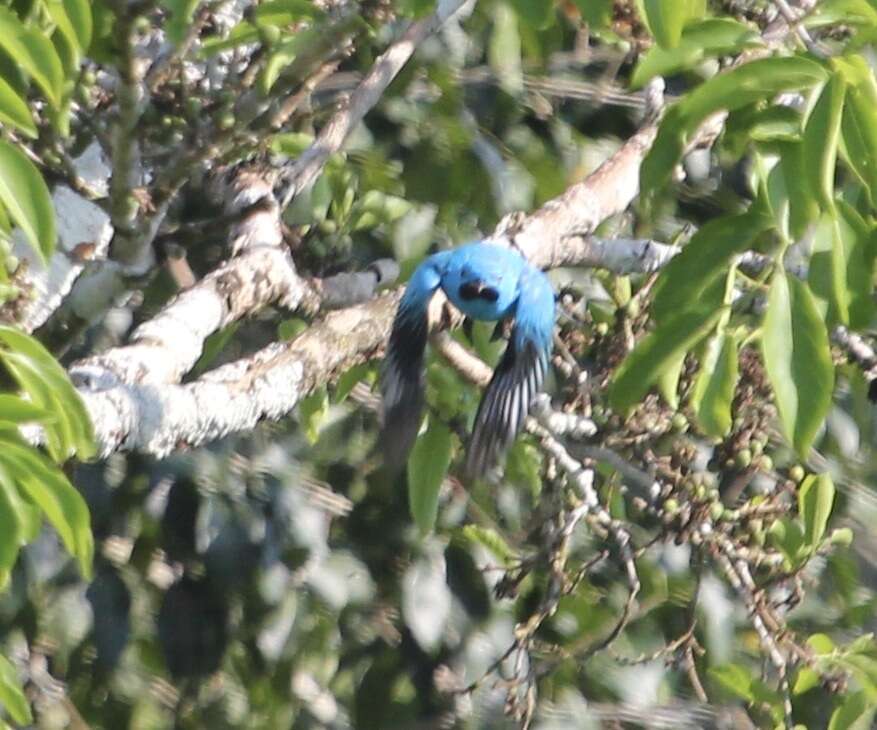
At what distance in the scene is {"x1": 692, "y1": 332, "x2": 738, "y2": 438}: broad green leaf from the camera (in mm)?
1492

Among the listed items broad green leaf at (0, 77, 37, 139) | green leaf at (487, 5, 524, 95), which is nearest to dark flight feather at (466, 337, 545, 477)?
broad green leaf at (0, 77, 37, 139)

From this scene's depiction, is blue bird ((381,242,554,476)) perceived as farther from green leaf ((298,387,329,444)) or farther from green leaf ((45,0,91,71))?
green leaf ((45,0,91,71))

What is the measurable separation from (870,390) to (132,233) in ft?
2.78

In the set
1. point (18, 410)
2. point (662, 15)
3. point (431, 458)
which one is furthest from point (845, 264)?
point (431, 458)

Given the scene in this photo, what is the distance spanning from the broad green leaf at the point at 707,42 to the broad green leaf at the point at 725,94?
35 millimetres

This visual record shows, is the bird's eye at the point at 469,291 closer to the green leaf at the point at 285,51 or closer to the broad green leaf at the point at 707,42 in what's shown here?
the green leaf at the point at 285,51

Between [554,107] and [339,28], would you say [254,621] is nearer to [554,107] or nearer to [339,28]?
[554,107]

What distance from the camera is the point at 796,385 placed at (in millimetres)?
1307

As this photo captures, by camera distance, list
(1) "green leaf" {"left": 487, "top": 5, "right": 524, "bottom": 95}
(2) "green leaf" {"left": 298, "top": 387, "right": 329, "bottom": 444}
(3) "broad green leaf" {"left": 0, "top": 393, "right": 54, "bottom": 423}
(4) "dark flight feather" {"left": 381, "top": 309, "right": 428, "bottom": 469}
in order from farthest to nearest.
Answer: (1) "green leaf" {"left": 487, "top": 5, "right": 524, "bottom": 95} < (2) "green leaf" {"left": 298, "top": 387, "right": 329, "bottom": 444} < (4) "dark flight feather" {"left": 381, "top": 309, "right": 428, "bottom": 469} < (3) "broad green leaf" {"left": 0, "top": 393, "right": 54, "bottom": 423}

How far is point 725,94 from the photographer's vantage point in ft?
4.11

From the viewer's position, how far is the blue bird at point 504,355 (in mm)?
1747

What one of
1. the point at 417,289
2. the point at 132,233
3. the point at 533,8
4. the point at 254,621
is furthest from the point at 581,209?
the point at 254,621

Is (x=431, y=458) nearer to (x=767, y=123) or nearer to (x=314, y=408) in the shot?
(x=314, y=408)

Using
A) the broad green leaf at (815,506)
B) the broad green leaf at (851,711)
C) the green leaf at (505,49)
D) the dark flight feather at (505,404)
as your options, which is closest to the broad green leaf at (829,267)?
the dark flight feather at (505,404)
